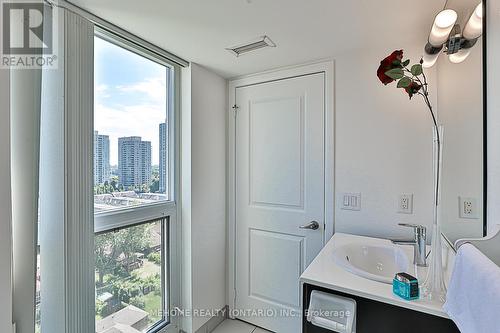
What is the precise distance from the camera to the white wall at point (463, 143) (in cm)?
106

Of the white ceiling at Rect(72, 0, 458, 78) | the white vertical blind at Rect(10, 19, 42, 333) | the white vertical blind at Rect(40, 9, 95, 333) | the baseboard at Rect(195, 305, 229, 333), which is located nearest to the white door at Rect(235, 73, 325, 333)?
the baseboard at Rect(195, 305, 229, 333)

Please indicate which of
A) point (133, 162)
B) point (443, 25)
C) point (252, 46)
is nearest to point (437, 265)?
point (443, 25)

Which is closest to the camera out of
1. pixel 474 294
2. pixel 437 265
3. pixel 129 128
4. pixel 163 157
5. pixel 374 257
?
pixel 474 294

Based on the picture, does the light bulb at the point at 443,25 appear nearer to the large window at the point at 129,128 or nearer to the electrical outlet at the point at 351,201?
the electrical outlet at the point at 351,201

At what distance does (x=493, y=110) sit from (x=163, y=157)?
6.01 feet

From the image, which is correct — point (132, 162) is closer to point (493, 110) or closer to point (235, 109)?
point (235, 109)

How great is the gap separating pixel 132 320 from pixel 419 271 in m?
1.71

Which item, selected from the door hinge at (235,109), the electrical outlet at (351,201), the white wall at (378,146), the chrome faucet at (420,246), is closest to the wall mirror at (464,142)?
the chrome faucet at (420,246)

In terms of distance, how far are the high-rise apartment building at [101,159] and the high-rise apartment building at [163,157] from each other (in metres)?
0.43

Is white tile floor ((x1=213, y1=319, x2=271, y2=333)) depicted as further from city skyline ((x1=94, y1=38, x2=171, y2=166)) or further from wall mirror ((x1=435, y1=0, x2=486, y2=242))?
wall mirror ((x1=435, y1=0, x2=486, y2=242))

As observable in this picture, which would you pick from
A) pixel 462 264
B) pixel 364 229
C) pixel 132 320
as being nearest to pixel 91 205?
pixel 132 320

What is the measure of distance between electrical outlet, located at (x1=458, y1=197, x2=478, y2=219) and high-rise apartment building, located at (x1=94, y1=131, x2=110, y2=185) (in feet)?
6.13

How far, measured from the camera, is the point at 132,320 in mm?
1607

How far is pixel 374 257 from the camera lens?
57.0 inches
